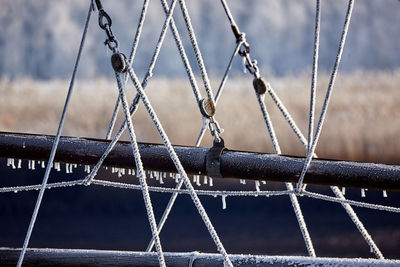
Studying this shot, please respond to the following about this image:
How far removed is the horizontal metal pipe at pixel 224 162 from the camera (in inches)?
255

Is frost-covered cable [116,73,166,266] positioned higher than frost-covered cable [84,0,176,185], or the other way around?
frost-covered cable [84,0,176,185]

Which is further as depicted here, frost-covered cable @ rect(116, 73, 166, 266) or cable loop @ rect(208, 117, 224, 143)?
cable loop @ rect(208, 117, 224, 143)

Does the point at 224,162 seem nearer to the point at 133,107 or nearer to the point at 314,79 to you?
the point at 133,107

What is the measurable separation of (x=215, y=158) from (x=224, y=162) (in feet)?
0.30

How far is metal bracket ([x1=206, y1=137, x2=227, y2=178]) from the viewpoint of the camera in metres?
6.66

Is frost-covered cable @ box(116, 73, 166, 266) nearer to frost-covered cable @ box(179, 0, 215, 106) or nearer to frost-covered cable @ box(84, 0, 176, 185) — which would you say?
frost-covered cable @ box(84, 0, 176, 185)

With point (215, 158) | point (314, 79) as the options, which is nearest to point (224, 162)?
point (215, 158)

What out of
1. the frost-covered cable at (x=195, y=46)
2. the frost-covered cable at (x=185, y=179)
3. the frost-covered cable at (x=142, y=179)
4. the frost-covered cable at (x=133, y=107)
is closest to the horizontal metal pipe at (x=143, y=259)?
the frost-covered cable at (x=185, y=179)

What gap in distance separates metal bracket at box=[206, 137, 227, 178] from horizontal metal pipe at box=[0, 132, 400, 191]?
41mm

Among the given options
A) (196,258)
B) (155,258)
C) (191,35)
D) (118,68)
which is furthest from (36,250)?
(191,35)

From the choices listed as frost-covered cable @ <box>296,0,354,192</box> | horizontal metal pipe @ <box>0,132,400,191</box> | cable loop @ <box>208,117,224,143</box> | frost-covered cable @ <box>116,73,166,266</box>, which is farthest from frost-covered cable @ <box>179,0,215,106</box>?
frost-covered cable @ <box>296,0,354,192</box>

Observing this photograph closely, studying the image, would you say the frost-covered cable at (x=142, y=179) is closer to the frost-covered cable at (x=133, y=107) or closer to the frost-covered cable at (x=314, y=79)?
the frost-covered cable at (x=133, y=107)

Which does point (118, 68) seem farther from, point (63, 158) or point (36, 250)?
point (36, 250)

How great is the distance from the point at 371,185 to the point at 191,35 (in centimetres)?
219
